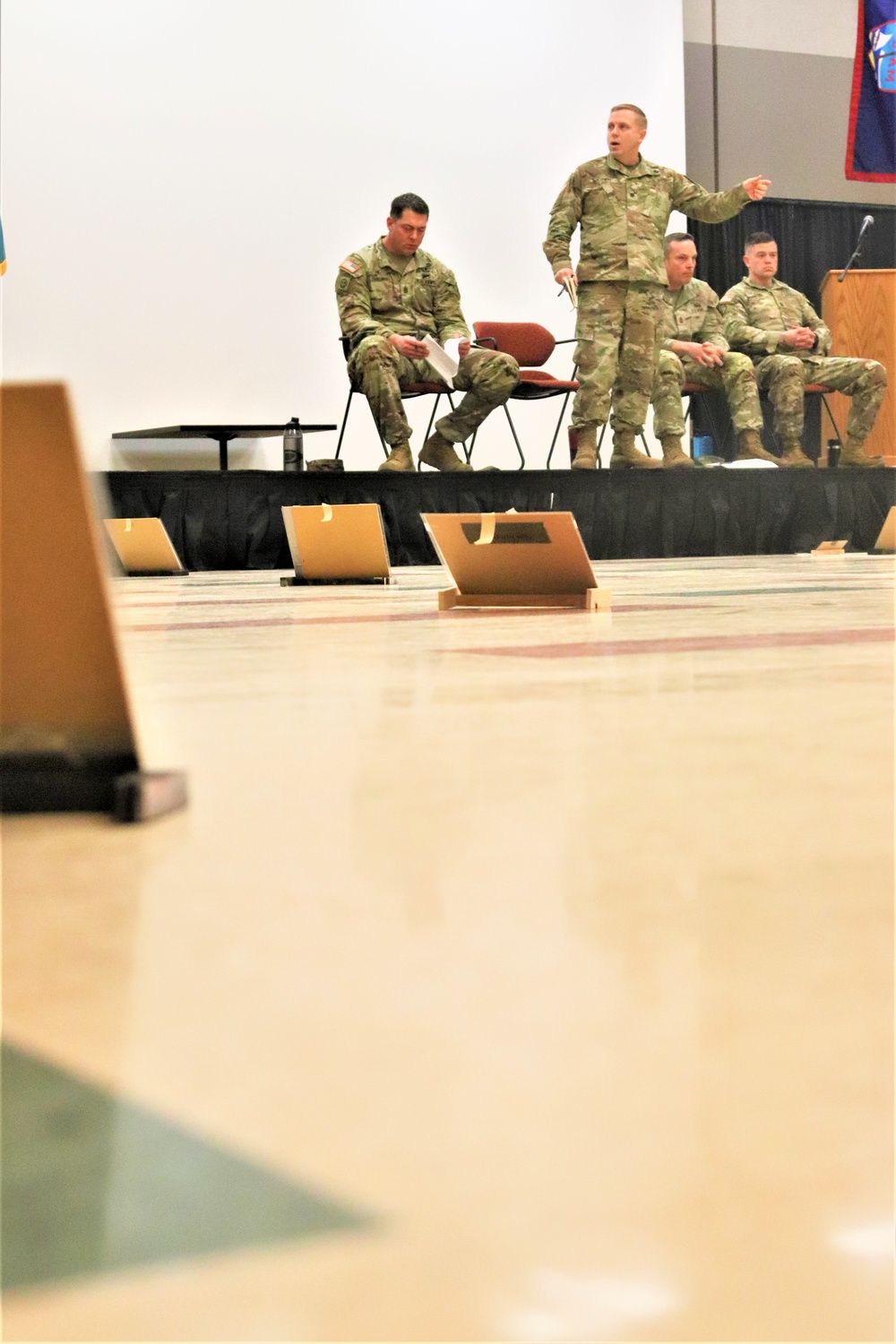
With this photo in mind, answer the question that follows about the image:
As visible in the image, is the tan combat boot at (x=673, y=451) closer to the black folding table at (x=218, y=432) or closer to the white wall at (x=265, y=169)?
the black folding table at (x=218, y=432)

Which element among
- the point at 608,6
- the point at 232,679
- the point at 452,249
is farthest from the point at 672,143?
the point at 232,679

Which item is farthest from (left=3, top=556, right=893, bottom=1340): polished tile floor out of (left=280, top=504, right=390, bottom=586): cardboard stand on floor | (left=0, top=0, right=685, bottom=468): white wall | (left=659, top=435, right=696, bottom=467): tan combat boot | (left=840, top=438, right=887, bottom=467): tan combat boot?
(left=0, top=0, right=685, bottom=468): white wall

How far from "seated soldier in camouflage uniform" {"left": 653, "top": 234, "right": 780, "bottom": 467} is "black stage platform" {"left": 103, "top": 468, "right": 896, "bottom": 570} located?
0.39 meters

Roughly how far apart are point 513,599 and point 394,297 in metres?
3.44

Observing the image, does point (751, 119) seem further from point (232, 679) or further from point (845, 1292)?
point (845, 1292)

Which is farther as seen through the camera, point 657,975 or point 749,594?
point 749,594

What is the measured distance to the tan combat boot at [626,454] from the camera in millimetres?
5441

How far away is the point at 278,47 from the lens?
6.66 m

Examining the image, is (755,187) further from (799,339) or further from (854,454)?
(854,454)

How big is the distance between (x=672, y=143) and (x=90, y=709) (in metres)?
7.34

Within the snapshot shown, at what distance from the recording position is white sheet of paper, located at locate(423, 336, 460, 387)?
5004 mm

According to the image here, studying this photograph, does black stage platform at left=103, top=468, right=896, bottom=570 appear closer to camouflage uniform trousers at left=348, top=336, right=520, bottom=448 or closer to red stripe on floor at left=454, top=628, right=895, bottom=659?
camouflage uniform trousers at left=348, top=336, right=520, bottom=448

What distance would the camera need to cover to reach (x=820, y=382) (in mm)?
6203

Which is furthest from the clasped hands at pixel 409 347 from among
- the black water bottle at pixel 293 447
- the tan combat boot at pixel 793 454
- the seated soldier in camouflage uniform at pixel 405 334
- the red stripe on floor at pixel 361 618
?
the red stripe on floor at pixel 361 618
